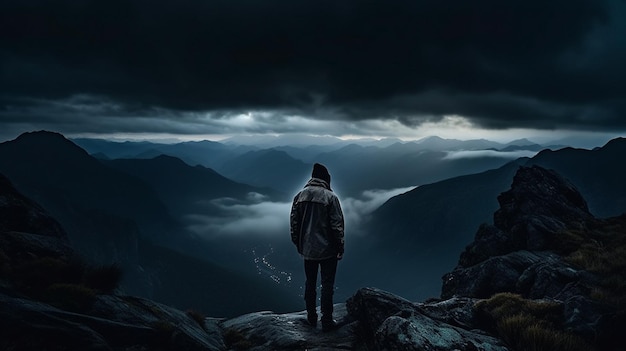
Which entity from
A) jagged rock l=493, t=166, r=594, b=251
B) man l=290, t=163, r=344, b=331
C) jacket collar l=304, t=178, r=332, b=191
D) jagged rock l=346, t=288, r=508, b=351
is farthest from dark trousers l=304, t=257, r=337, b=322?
jagged rock l=493, t=166, r=594, b=251

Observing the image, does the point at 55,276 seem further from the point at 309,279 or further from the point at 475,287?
the point at 475,287

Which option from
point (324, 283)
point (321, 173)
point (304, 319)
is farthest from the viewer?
point (304, 319)

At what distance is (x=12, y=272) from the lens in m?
8.07

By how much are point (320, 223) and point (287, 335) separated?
11.4 feet

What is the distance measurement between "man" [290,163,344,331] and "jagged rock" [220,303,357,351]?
0.58 m

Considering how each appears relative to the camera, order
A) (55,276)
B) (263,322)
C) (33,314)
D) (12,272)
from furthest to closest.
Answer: (263,322)
(55,276)
(12,272)
(33,314)

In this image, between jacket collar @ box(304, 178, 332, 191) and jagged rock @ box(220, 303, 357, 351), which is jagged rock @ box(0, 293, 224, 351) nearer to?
jagged rock @ box(220, 303, 357, 351)

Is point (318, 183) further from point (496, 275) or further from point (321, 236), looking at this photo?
point (496, 275)

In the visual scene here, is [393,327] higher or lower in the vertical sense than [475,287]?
higher

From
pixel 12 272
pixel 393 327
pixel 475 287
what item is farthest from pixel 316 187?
pixel 475 287

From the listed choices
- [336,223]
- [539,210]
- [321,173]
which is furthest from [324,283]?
[539,210]

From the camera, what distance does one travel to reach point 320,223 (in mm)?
10688

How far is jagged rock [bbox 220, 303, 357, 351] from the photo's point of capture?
31.7ft

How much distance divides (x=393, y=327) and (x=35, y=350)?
6.62 metres
